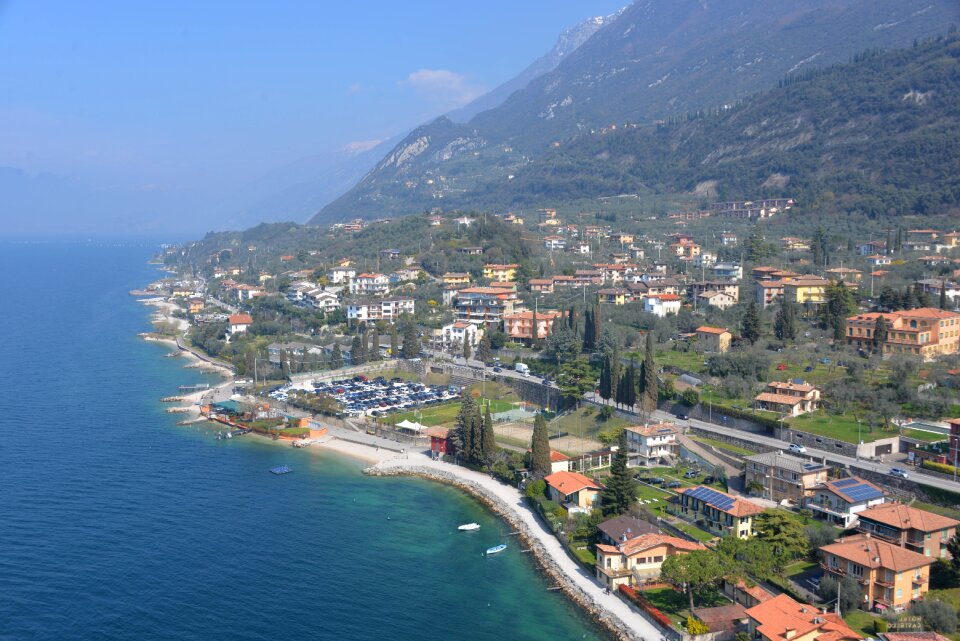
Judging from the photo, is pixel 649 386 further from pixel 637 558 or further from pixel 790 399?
pixel 637 558

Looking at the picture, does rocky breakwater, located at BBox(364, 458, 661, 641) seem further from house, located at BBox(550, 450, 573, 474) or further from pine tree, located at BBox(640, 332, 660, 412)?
pine tree, located at BBox(640, 332, 660, 412)

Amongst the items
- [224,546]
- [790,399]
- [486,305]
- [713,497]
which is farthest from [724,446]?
[486,305]

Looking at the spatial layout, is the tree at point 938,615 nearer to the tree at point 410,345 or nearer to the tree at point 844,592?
the tree at point 844,592

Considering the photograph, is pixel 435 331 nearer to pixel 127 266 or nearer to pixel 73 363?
pixel 73 363

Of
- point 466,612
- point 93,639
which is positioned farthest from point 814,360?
point 93,639

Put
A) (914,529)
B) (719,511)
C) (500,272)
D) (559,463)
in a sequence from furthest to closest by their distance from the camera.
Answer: (500,272) → (559,463) → (719,511) → (914,529)

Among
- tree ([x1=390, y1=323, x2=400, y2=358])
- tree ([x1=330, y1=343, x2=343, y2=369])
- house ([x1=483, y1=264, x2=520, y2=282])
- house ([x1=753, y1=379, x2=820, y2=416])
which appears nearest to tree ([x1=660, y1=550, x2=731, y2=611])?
house ([x1=753, y1=379, x2=820, y2=416])
